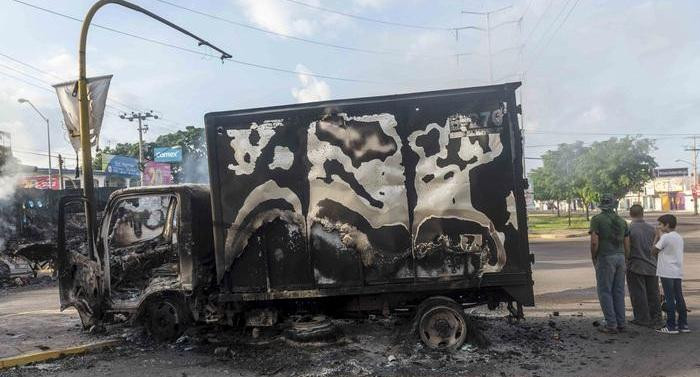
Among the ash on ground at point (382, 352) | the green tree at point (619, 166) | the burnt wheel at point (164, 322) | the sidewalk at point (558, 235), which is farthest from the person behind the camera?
the green tree at point (619, 166)

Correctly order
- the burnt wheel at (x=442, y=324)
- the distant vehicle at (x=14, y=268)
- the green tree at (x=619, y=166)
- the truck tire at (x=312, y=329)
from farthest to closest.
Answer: the green tree at (x=619, y=166)
the distant vehicle at (x=14, y=268)
the truck tire at (x=312, y=329)
the burnt wheel at (x=442, y=324)

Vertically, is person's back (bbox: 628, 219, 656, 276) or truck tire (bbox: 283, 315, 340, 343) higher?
person's back (bbox: 628, 219, 656, 276)

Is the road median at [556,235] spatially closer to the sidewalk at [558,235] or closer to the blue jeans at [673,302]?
the sidewalk at [558,235]

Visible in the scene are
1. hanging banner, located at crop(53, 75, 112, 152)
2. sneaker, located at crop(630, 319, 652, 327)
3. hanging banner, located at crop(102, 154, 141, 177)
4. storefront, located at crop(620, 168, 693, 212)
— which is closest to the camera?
sneaker, located at crop(630, 319, 652, 327)

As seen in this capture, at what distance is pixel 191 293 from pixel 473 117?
→ 12.3ft

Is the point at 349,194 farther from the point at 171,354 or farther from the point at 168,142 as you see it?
the point at 168,142

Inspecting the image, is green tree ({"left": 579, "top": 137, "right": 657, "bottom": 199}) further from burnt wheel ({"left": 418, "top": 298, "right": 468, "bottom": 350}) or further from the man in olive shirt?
burnt wheel ({"left": 418, "top": 298, "right": 468, "bottom": 350})

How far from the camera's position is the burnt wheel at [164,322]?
6.11 meters

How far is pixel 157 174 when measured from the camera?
153 ft

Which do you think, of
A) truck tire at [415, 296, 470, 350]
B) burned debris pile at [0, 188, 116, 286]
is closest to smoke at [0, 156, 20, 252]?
burned debris pile at [0, 188, 116, 286]

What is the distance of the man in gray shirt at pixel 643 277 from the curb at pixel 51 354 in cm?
677

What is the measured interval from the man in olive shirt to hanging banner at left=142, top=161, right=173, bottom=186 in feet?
137

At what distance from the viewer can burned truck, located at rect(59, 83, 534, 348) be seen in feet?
17.6

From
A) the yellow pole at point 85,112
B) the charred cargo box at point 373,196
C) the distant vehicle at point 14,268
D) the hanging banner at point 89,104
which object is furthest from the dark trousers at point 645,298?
the distant vehicle at point 14,268
